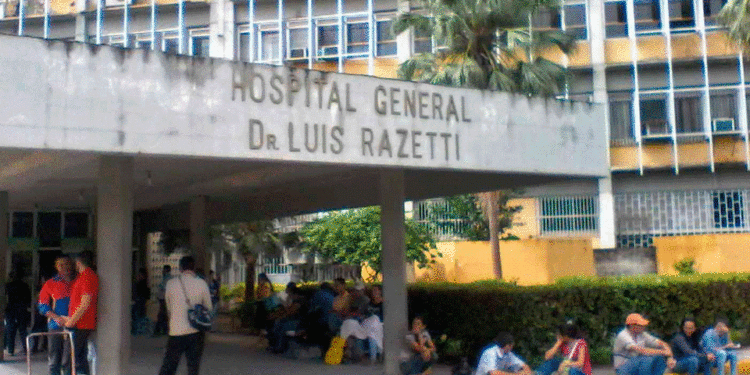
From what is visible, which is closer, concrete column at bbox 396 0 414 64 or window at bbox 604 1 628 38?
window at bbox 604 1 628 38

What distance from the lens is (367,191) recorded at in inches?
652

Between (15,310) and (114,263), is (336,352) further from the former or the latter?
(15,310)

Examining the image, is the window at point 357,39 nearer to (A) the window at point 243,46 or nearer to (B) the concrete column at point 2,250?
(A) the window at point 243,46

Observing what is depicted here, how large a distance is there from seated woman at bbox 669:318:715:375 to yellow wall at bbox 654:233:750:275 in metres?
17.0

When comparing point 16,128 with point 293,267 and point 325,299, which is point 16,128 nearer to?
point 325,299

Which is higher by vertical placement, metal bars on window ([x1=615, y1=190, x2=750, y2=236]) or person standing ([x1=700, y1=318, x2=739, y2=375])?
metal bars on window ([x1=615, y1=190, x2=750, y2=236])

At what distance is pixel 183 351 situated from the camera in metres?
10.1

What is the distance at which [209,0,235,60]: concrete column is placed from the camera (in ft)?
105

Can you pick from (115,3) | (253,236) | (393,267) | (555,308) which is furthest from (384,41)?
(393,267)

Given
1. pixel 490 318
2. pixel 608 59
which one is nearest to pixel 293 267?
pixel 608 59

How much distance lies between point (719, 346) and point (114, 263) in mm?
8287

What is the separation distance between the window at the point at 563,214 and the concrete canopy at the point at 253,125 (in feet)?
56.5

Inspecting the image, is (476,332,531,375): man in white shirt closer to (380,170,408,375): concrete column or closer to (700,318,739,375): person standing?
(380,170,408,375): concrete column

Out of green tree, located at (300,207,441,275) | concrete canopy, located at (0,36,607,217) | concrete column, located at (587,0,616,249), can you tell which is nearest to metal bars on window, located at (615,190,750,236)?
concrete column, located at (587,0,616,249)
